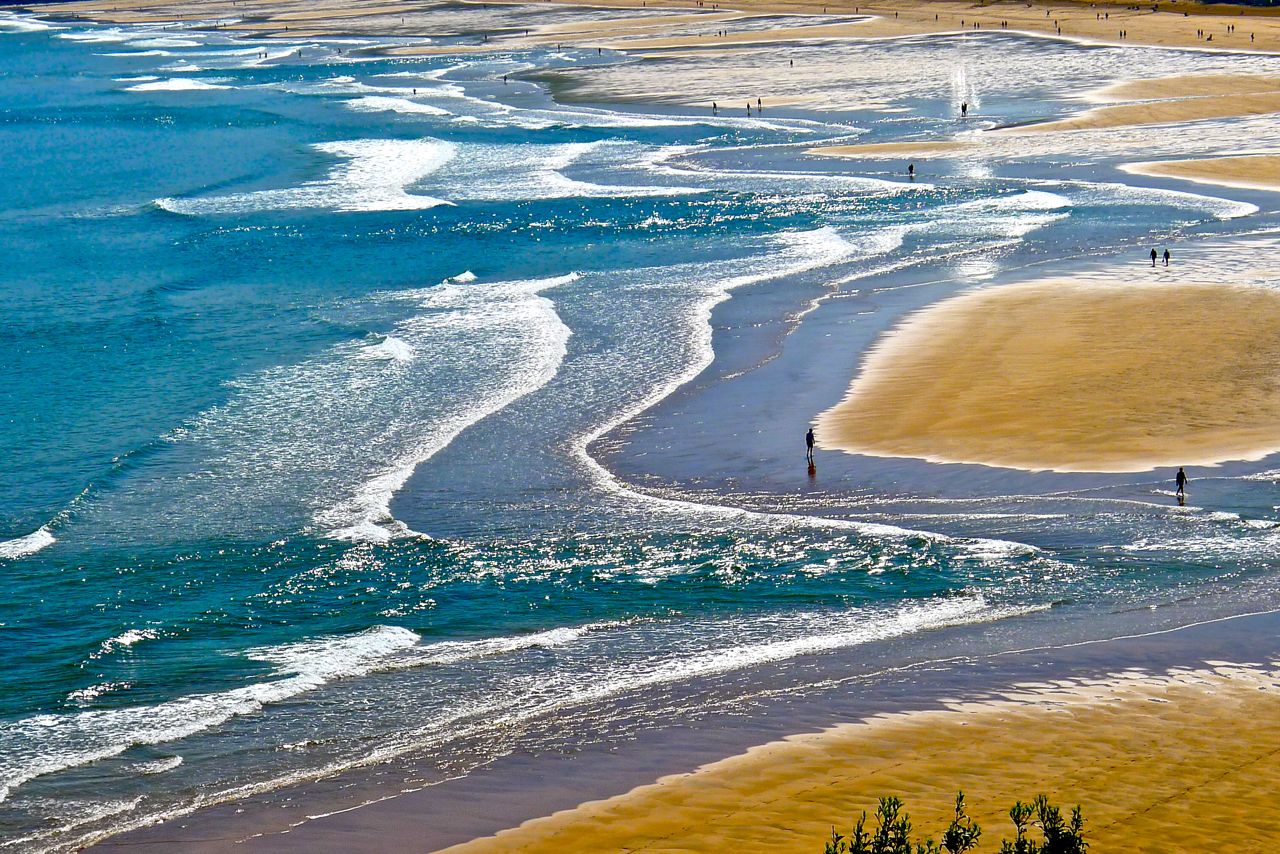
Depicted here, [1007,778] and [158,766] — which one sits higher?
[1007,778]

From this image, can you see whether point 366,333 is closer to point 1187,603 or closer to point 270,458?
point 270,458

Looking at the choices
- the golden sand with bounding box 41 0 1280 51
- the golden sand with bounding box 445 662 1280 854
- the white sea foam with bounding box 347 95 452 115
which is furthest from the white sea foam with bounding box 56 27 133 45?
the golden sand with bounding box 445 662 1280 854

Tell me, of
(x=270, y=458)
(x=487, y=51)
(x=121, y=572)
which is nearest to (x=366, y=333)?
(x=270, y=458)

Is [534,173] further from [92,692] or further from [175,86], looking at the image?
[175,86]

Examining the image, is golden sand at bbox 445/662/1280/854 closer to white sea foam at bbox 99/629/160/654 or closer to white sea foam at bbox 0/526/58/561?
white sea foam at bbox 99/629/160/654

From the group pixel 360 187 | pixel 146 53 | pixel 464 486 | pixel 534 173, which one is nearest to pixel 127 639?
pixel 464 486

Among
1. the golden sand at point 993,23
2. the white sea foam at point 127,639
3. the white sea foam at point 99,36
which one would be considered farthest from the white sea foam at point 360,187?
the white sea foam at point 99,36
